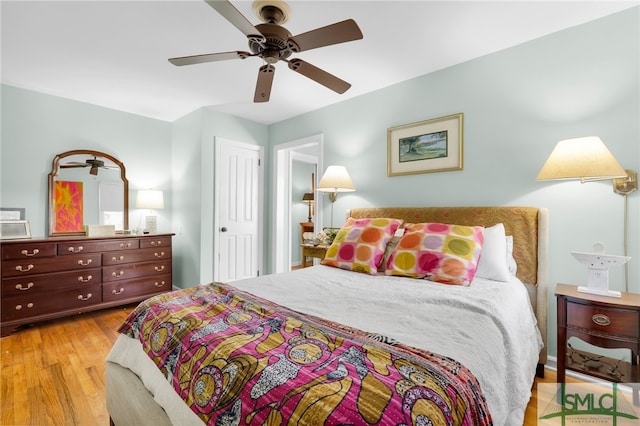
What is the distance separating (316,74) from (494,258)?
5.62ft

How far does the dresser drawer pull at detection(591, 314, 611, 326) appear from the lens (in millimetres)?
1630

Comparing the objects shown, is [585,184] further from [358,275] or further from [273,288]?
[273,288]

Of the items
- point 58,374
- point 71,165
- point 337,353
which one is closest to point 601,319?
point 337,353

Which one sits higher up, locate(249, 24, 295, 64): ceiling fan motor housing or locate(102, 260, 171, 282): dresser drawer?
locate(249, 24, 295, 64): ceiling fan motor housing

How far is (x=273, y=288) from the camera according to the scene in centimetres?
180

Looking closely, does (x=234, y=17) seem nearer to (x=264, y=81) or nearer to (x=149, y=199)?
(x=264, y=81)

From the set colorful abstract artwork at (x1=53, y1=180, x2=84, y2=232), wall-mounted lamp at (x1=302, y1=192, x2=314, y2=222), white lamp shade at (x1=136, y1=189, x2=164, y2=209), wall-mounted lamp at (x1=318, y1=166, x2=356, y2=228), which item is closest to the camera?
wall-mounted lamp at (x1=318, y1=166, x2=356, y2=228)

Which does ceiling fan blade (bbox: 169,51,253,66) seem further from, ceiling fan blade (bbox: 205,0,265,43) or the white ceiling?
the white ceiling

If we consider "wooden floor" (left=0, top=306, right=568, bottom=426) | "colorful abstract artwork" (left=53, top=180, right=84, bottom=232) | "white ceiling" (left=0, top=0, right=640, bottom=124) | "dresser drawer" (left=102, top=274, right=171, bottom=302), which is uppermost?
"white ceiling" (left=0, top=0, right=640, bottom=124)

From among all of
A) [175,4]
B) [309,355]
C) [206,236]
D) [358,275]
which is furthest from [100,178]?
[309,355]

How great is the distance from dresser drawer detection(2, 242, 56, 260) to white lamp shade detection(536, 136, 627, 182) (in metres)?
4.35

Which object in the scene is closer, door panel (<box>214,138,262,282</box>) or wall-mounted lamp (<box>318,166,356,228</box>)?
wall-mounted lamp (<box>318,166,356,228</box>)

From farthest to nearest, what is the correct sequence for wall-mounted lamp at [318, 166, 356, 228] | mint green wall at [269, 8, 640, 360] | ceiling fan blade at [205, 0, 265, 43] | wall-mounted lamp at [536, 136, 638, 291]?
1. wall-mounted lamp at [318, 166, 356, 228]
2. mint green wall at [269, 8, 640, 360]
3. wall-mounted lamp at [536, 136, 638, 291]
4. ceiling fan blade at [205, 0, 265, 43]

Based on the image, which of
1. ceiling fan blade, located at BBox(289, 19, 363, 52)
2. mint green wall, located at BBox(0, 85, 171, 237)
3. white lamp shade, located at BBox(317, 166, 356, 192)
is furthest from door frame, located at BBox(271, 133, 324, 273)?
ceiling fan blade, located at BBox(289, 19, 363, 52)
